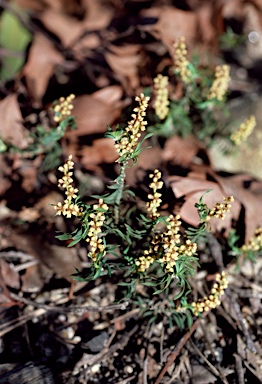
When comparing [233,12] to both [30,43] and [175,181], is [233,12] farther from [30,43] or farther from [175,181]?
[175,181]

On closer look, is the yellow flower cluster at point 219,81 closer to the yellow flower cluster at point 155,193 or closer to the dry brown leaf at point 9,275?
the yellow flower cluster at point 155,193

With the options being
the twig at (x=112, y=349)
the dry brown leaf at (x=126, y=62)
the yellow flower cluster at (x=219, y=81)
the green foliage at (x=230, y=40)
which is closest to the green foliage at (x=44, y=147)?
the dry brown leaf at (x=126, y=62)

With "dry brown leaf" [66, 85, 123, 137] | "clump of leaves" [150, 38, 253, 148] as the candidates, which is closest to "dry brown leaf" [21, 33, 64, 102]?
"dry brown leaf" [66, 85, 123, 137]

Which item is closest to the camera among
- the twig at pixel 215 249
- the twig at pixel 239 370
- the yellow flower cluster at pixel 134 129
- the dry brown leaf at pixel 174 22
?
the yellow flower cluster at pixel 134 129

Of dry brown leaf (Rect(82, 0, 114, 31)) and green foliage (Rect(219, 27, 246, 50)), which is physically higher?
dry brown leaf (Rect(82, 0, 114, 31))

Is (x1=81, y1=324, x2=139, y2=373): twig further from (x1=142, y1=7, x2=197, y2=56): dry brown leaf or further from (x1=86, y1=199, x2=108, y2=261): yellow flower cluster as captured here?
(x1=142, y1=7, x2=197, y2=56): dry brown leaf

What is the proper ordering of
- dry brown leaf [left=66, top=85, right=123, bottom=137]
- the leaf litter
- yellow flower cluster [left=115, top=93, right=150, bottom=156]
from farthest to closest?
1. dry brown leaf [left=66, top=85, right=123, bottom=137]
2. the leaf litter
3. yellow flower cluster [left=115, top=93, right=150, bottom=156]

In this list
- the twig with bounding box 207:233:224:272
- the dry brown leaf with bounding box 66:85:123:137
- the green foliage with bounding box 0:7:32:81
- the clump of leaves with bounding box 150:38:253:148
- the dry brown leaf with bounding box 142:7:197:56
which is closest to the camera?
the twig with bounding box 207:233:224:272
